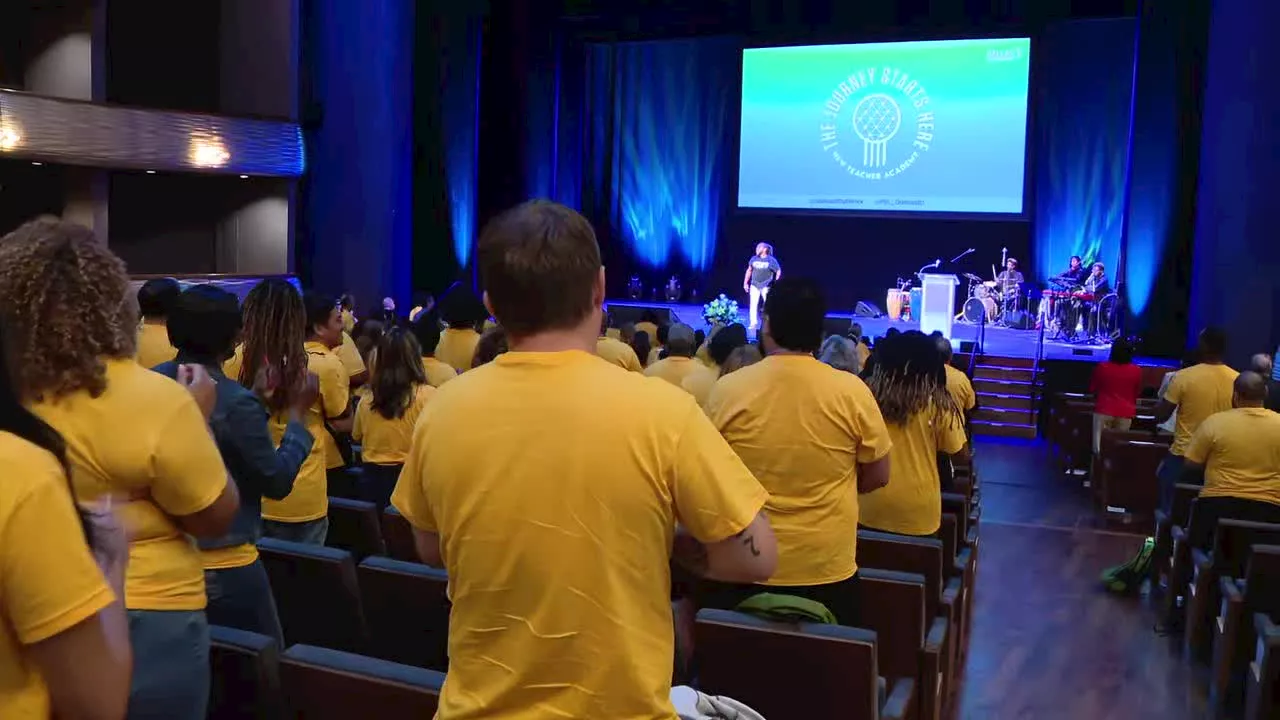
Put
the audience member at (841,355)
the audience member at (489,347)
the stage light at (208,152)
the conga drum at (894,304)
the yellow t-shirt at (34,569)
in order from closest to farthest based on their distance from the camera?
the yellow t-shirt at (34,569), the audience member at (841,355), the audience member at (489,347), the stage light at (208,152), the conga drum at (894,304)

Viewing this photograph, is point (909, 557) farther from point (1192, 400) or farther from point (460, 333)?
point (1192, 400)

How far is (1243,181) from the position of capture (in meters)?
11.2

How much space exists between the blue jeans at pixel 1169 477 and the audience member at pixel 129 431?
5.67m

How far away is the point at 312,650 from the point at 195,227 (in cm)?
1459

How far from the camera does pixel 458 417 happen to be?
160cm

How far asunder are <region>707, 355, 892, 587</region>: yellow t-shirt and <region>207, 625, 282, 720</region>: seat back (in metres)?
1.25

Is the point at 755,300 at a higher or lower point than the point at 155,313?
lower

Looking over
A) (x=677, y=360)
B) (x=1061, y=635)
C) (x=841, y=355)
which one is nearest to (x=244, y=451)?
(x=841, y=355)

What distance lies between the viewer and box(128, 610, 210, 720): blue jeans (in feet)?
6.71

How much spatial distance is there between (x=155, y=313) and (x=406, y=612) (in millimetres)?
1174

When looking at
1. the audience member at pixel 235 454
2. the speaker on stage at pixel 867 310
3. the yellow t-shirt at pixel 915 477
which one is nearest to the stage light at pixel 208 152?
the speaker on stage at pixel 867 310

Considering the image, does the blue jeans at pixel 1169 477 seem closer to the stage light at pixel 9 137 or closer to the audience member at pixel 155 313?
the audience member at pixel 155 313

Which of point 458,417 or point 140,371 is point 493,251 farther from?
point 140,371

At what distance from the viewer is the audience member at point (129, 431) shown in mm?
1835
